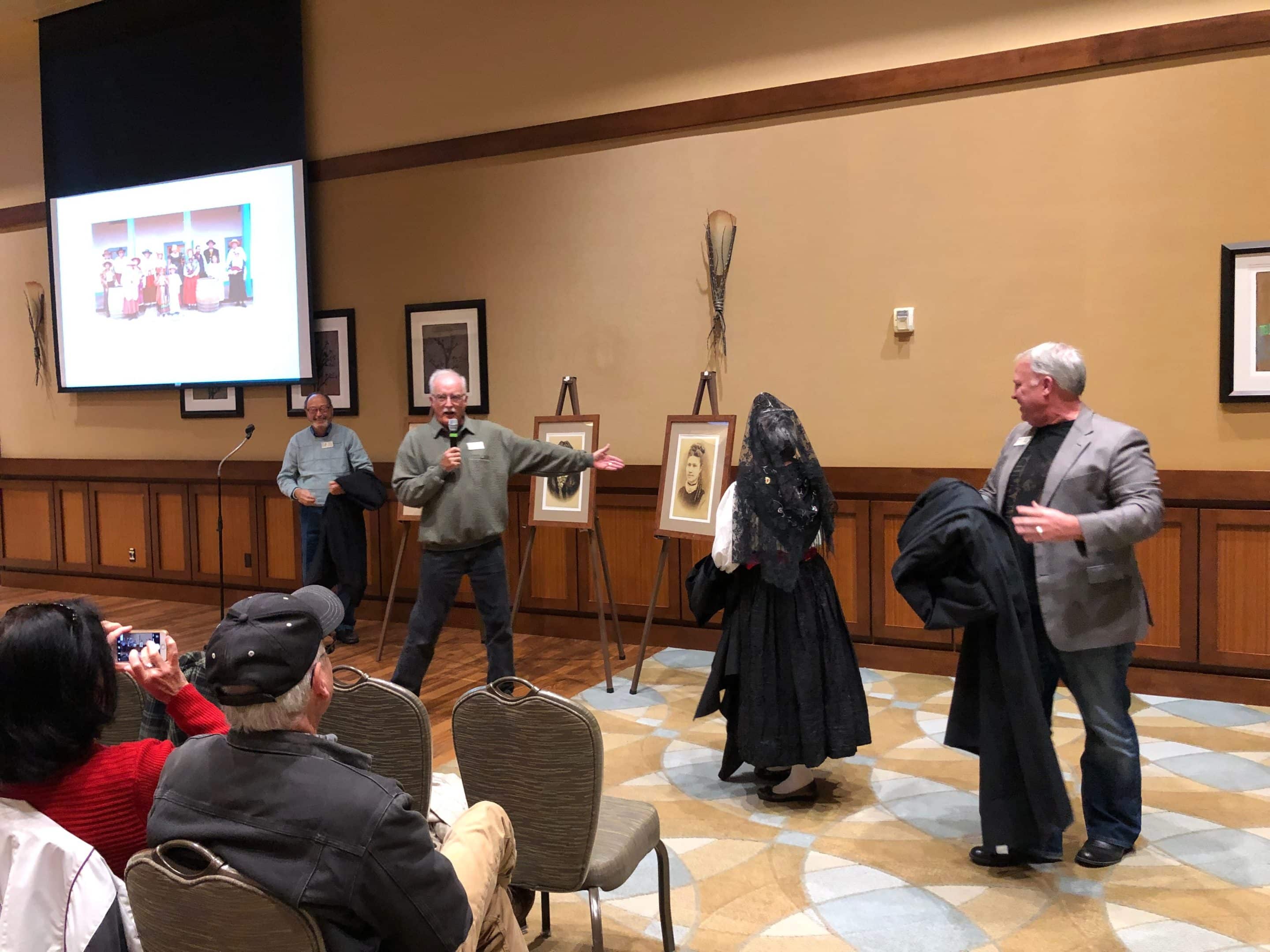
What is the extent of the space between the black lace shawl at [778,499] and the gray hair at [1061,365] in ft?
2.59

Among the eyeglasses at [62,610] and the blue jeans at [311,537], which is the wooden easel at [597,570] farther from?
the eyeglasses at [62,610]

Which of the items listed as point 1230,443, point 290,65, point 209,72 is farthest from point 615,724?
point 209,72

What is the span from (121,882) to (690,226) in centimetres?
484

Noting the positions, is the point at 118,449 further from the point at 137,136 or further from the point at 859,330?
the point at 859,330

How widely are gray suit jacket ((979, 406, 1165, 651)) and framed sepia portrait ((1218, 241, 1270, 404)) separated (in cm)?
198

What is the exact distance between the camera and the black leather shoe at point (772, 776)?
12.4 ft

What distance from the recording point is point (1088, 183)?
4902 mm

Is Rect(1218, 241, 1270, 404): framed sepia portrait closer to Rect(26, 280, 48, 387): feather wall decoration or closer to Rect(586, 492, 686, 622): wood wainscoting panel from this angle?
Rect(586, 492, 686, 622): wood wainscoting panel

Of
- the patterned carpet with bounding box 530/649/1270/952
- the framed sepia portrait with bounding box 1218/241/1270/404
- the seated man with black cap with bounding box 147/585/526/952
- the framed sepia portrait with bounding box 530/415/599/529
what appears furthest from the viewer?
the framed sepia portrait with bounding box 530/415/599/529

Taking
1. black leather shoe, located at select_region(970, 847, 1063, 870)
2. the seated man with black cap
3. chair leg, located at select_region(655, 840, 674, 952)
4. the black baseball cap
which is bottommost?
black leather shoe, located at select_region(970, 847, 1063, 870)

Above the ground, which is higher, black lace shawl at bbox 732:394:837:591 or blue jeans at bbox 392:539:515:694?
black lace shawl at bbox 732:394:837:591

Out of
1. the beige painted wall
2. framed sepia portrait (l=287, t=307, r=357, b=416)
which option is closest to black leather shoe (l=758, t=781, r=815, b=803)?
the beige painted wall

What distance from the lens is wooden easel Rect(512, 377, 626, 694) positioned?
17.5ft

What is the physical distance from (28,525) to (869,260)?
7.31 meters
